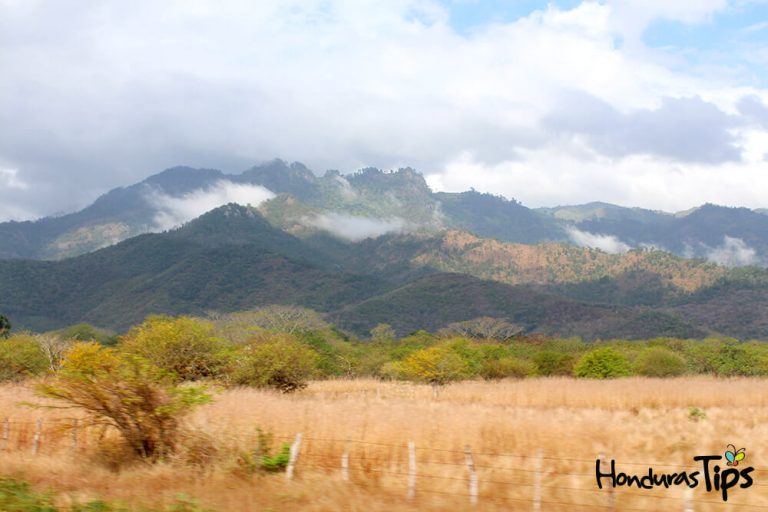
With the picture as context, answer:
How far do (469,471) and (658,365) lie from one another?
129ft

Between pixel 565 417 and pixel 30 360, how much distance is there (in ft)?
146

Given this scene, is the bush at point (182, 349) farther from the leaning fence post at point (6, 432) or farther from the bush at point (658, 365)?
the bush at point (658, 365)

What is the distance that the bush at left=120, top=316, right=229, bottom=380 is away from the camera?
2353cm

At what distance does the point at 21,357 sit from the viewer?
155 ft

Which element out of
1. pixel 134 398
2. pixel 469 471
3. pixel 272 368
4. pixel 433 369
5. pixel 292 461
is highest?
pixel 134 398

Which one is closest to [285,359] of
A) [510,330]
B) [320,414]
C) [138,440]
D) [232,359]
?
[232,359]

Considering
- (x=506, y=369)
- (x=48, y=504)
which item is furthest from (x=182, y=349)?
(x=506, y=369)

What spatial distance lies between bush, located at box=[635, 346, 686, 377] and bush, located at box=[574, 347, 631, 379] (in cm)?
125

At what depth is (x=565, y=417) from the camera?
15133 millimetres

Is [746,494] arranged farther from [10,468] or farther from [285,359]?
[285,359]

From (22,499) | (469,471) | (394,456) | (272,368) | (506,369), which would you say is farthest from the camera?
(506,369)

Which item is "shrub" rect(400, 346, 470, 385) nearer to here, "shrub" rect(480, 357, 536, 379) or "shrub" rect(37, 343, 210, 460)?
"shrub" rect(480, 357, 536, 379)

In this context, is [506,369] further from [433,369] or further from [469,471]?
[469,471]

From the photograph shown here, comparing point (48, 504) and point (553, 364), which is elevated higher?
point (48, 504)
